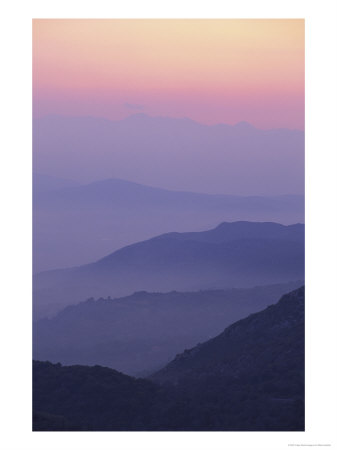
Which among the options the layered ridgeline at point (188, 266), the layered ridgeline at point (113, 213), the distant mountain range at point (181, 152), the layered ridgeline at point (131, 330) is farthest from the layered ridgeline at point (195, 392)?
the distant mountain range at point (181, 152)

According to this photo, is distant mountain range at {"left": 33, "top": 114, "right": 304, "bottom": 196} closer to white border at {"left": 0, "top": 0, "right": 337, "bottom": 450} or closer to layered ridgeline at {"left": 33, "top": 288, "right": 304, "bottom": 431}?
layered ridgeline at {"left": 33, "top": 288, "right": 304, "bottom": 431}
